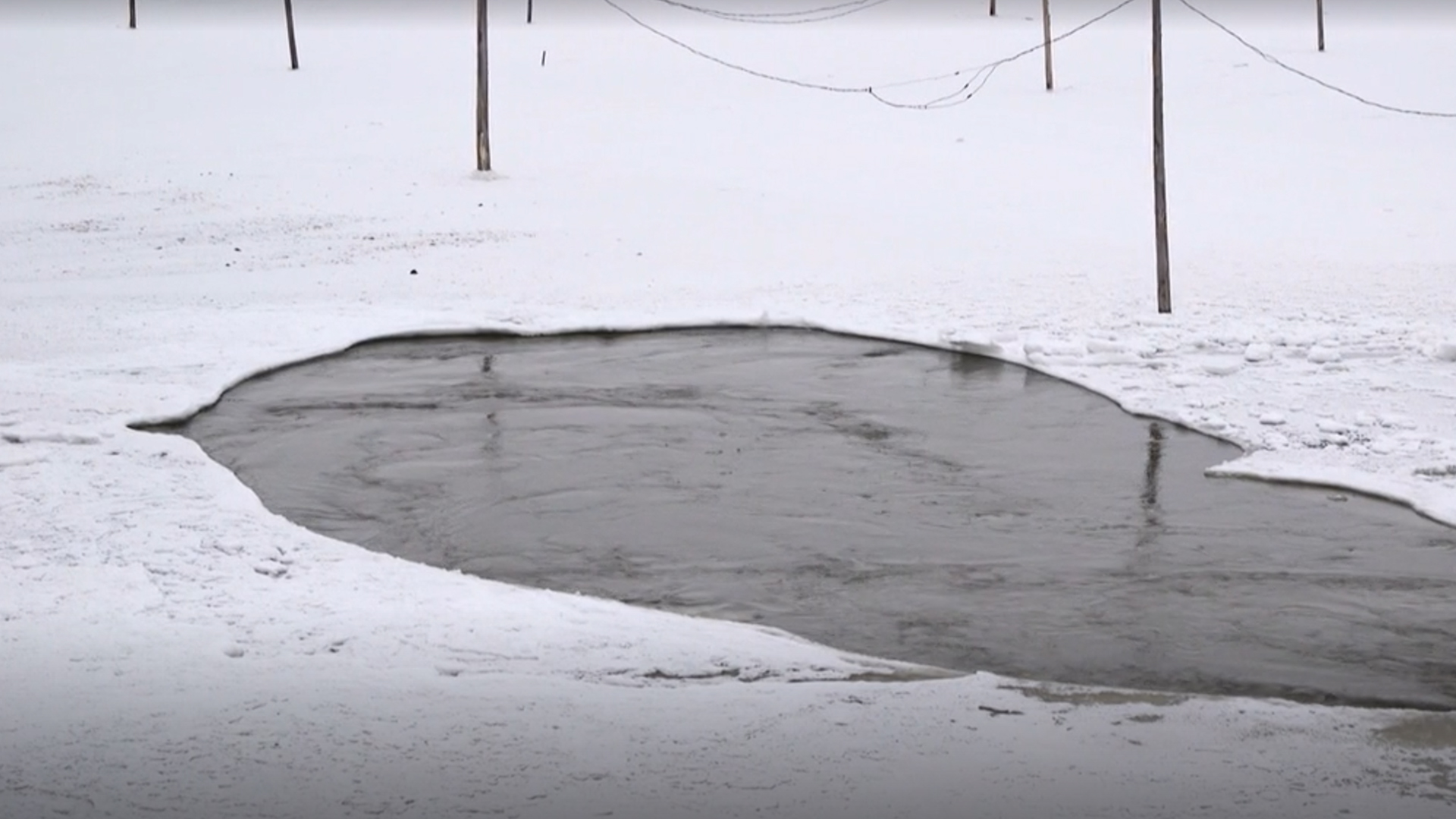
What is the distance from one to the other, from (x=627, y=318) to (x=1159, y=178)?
5563 millimetres

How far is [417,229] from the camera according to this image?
70.5 ft

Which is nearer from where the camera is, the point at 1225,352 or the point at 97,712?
the point at 97,712

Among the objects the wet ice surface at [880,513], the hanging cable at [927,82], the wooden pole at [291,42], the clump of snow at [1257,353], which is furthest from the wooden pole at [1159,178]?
the wooden pole at [291,42]

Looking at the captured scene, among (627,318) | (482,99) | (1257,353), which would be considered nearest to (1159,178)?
(1257,353)

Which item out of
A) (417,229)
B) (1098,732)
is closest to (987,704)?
(1098,732)

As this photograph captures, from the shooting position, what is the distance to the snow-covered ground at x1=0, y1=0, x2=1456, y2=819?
Answer: 19.4ft

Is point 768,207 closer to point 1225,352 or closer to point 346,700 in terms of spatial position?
point 1225,352

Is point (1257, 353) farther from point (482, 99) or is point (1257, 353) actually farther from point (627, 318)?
point (482, 99)

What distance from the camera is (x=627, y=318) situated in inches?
642

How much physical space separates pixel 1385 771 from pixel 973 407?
6948 mm

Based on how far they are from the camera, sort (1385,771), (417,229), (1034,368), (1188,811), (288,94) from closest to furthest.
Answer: (1188,811), (1385,771), (1034,368), (417,229), (288,94)

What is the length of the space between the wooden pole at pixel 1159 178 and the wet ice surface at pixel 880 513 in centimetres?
280

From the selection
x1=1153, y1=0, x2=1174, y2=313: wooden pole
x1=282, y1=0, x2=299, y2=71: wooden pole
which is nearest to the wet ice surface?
x1=1153, y1=0, x2=1174, y2=313: wooden pole

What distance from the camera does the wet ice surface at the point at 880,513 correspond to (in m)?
7.74
